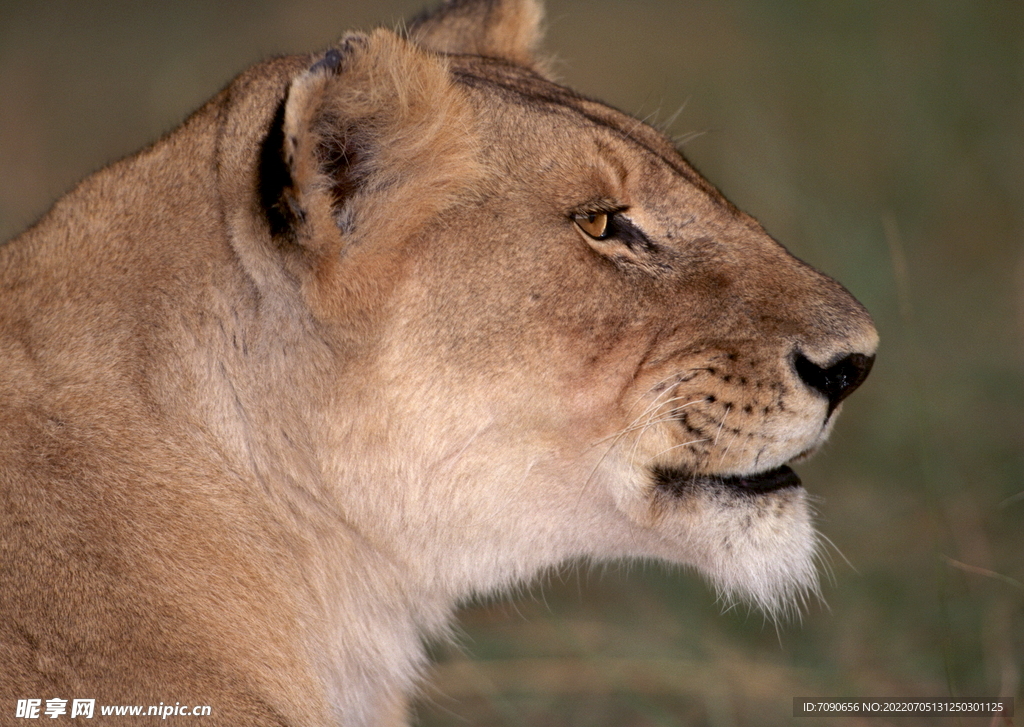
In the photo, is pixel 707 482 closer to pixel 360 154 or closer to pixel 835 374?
pixel 835 374

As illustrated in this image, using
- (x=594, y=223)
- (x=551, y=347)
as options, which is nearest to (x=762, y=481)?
(x=551, y=347)

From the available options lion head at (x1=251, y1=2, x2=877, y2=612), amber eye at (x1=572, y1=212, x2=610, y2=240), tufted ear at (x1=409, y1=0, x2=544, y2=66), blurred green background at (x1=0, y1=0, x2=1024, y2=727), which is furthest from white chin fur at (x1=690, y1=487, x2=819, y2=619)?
tufted ear at (x1=409, y1=0, x2=544, y2=66)

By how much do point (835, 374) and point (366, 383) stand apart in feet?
3.60

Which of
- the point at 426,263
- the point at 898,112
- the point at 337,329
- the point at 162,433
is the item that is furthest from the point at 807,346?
the point at 898,112

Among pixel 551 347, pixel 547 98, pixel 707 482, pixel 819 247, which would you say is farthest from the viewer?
pixel 819 247

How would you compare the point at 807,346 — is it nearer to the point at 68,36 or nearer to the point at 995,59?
the point at 995,59

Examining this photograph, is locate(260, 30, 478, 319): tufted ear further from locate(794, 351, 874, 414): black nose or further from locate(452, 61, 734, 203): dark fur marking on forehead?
locate(794, 351, 874, 414): black nose

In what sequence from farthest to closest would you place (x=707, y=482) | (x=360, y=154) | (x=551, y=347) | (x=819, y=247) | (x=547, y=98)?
1. (x=819, y=247)
2. (x=547, y=98)
3. (x=707, y=482)
4. (x=551, y=347)
5. (x=360, y=154)

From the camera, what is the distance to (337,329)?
7.84ft

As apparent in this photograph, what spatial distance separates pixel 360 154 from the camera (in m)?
2.34

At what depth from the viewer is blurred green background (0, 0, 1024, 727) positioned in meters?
3.97

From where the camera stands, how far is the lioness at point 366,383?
2.23 metres

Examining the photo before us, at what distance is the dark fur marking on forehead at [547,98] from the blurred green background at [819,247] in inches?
48.8

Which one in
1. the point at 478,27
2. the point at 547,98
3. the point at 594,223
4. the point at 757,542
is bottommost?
the point at 757,542
